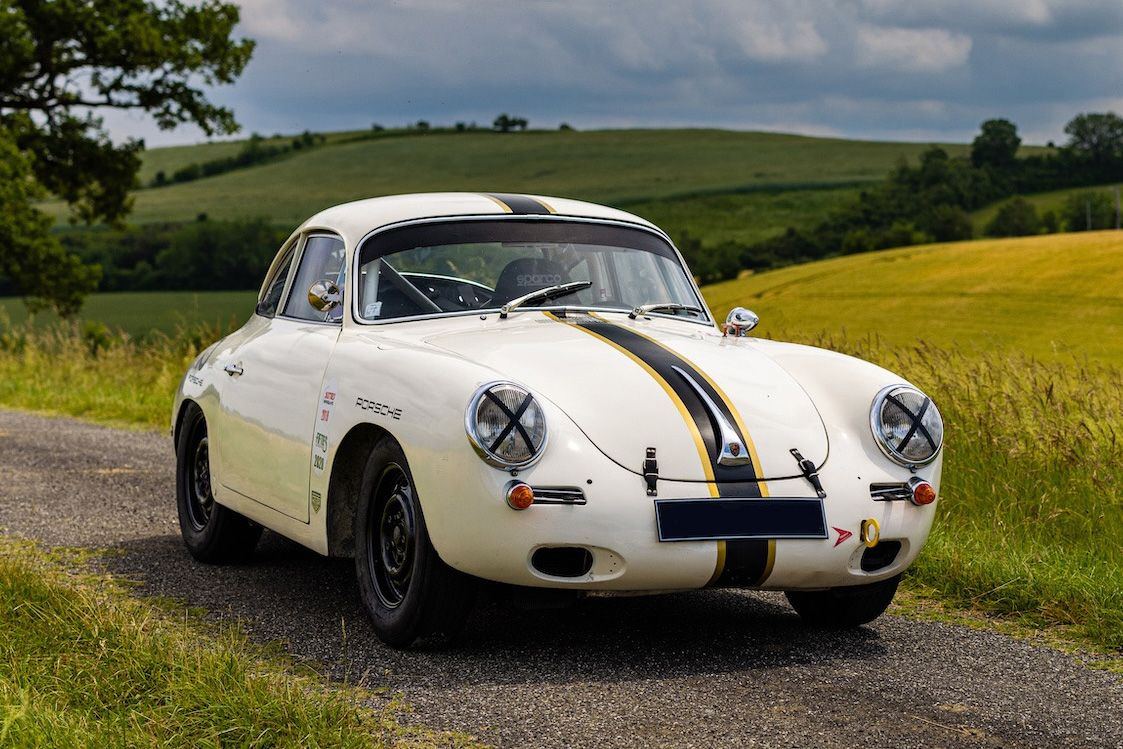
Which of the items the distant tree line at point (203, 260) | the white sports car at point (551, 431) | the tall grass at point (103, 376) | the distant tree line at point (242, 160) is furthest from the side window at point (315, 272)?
the distant tree line at point (242, 160)

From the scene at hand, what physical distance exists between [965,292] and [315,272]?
3288 centimetres

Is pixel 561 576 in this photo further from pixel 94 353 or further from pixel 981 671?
pixel 94 353

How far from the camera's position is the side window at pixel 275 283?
663 cm

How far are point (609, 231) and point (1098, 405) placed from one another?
3533 mm

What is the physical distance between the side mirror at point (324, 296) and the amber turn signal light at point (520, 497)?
177 centimetres

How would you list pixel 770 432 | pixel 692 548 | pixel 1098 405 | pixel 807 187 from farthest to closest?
pixel 807 187, pixel 1098 405, pixel 770 432, pixel 692 548

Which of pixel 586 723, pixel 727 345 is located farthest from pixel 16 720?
pixel 727 345

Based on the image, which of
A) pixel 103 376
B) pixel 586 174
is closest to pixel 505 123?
pixel 586 174

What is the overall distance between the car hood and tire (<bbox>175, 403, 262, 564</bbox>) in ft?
6.11

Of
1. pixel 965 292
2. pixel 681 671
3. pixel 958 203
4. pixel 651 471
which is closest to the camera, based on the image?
pixel 651 471

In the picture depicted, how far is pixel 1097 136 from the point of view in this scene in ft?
230

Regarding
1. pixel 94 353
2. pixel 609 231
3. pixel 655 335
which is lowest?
pixel 94 353

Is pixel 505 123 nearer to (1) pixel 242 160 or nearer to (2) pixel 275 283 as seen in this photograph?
(1) pixel 242 160

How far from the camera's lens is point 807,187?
77188 mm
